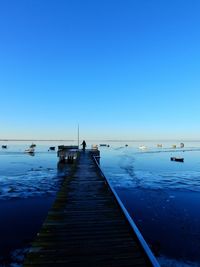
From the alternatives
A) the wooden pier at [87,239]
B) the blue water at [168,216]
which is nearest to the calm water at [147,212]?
the blue water at [168,216]

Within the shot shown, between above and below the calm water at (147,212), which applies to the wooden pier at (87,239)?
above

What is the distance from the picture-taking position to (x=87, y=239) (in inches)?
288

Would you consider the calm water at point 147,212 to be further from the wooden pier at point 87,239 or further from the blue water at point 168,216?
the wooden pier at point 87,239

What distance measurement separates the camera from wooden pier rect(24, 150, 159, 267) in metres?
6.06

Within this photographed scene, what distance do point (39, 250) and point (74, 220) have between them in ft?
8.46

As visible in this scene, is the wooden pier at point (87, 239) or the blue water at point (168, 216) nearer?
the wooden pier at point (87, 239)

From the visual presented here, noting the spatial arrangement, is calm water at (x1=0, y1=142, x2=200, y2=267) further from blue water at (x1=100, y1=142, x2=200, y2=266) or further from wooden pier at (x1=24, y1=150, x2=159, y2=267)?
wooden pier at (x1=24, y1=150, x2=159, y2=267)

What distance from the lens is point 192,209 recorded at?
16766 mm

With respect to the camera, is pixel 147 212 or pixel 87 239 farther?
pixel 147 212

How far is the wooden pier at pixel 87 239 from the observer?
6062mm

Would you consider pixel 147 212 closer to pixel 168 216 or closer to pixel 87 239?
pixel 168 216

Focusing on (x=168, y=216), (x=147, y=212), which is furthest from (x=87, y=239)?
(x=147, y=212)

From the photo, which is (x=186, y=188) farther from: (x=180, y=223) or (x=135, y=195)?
(x=180, y=223)

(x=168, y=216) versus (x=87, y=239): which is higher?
(x=87, y=239)
